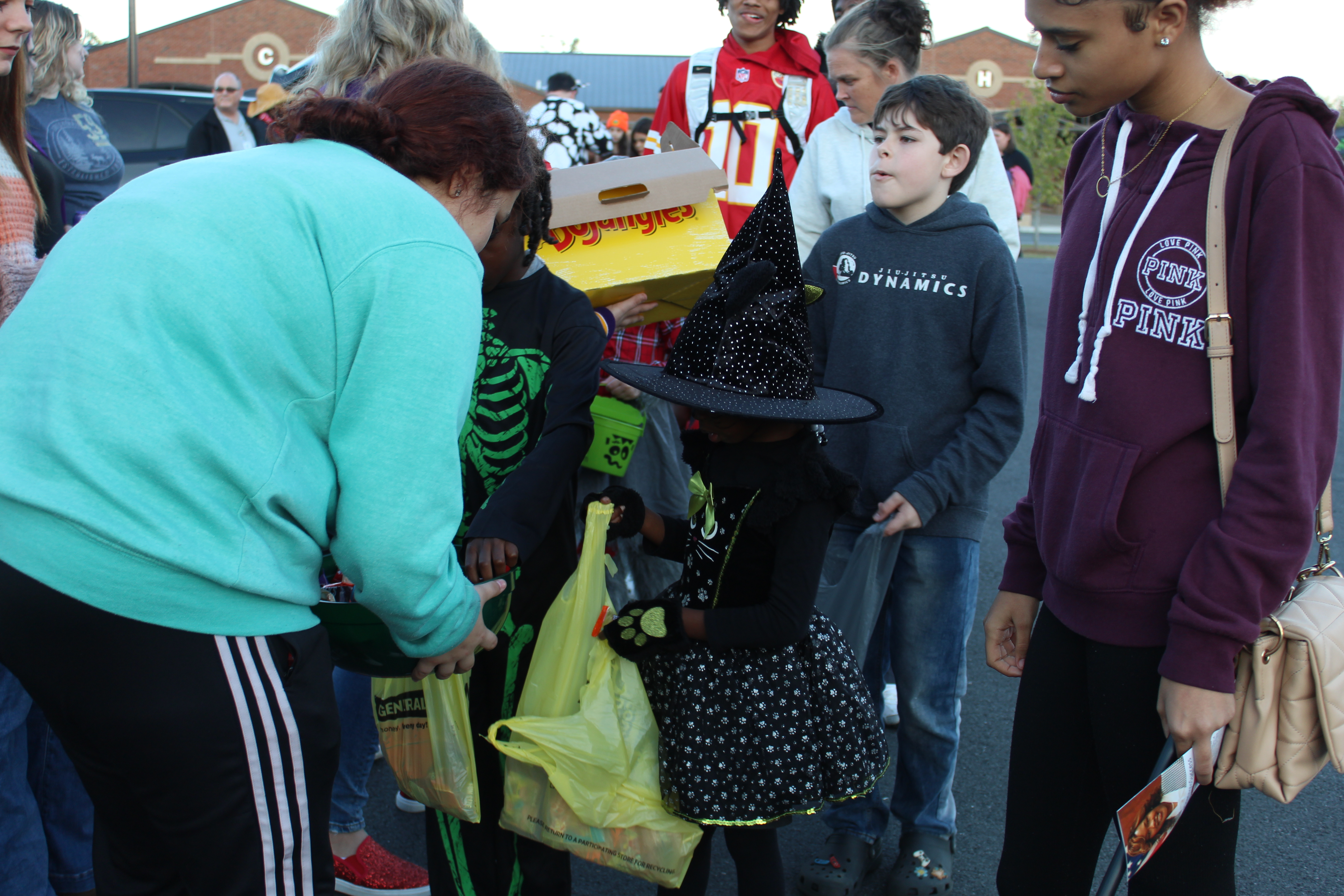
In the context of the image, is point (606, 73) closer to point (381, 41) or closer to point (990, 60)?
point (990, 60)

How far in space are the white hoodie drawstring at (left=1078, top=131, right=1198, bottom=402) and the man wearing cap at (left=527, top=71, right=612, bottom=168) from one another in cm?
Result: 297

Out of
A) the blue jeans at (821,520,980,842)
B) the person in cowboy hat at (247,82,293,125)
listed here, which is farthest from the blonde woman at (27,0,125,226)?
the blue jeans at (821,520,980,842)

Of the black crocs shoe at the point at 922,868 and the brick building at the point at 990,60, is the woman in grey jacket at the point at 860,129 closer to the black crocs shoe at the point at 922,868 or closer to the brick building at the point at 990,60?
the black crocs shoe at the point at 922,868

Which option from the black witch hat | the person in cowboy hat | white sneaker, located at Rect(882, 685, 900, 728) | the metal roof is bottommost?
white sneaker, located at Rect(882, 685, 900, 728)

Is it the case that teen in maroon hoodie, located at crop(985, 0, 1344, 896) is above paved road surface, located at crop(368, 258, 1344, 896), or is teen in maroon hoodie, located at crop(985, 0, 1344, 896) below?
above

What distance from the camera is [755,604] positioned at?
80.0 inches

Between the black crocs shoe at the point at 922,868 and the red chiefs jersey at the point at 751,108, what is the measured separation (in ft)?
7.33

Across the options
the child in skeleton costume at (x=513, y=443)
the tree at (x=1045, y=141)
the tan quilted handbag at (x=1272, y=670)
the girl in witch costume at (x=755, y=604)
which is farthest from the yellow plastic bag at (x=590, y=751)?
the tree at (x=1045, y=141)

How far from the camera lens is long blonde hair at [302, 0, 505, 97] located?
2674 mm

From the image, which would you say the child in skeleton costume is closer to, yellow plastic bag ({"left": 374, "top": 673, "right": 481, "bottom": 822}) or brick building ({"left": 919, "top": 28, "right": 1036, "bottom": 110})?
yellow plastic bag ({"left": 374, "top": 673, "right": 481, "bottom": 822})

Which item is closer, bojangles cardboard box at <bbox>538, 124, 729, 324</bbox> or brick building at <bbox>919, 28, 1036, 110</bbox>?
bojangles cardboard box at <bbox>538, 124, 729, 324</bbox>

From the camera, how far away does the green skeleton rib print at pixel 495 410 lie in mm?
2188

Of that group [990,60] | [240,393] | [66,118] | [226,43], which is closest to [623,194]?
[240,393]

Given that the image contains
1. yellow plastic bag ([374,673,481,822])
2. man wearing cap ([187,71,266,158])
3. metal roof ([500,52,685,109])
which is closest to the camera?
yellow plastic bag ([374,673,481,822])
